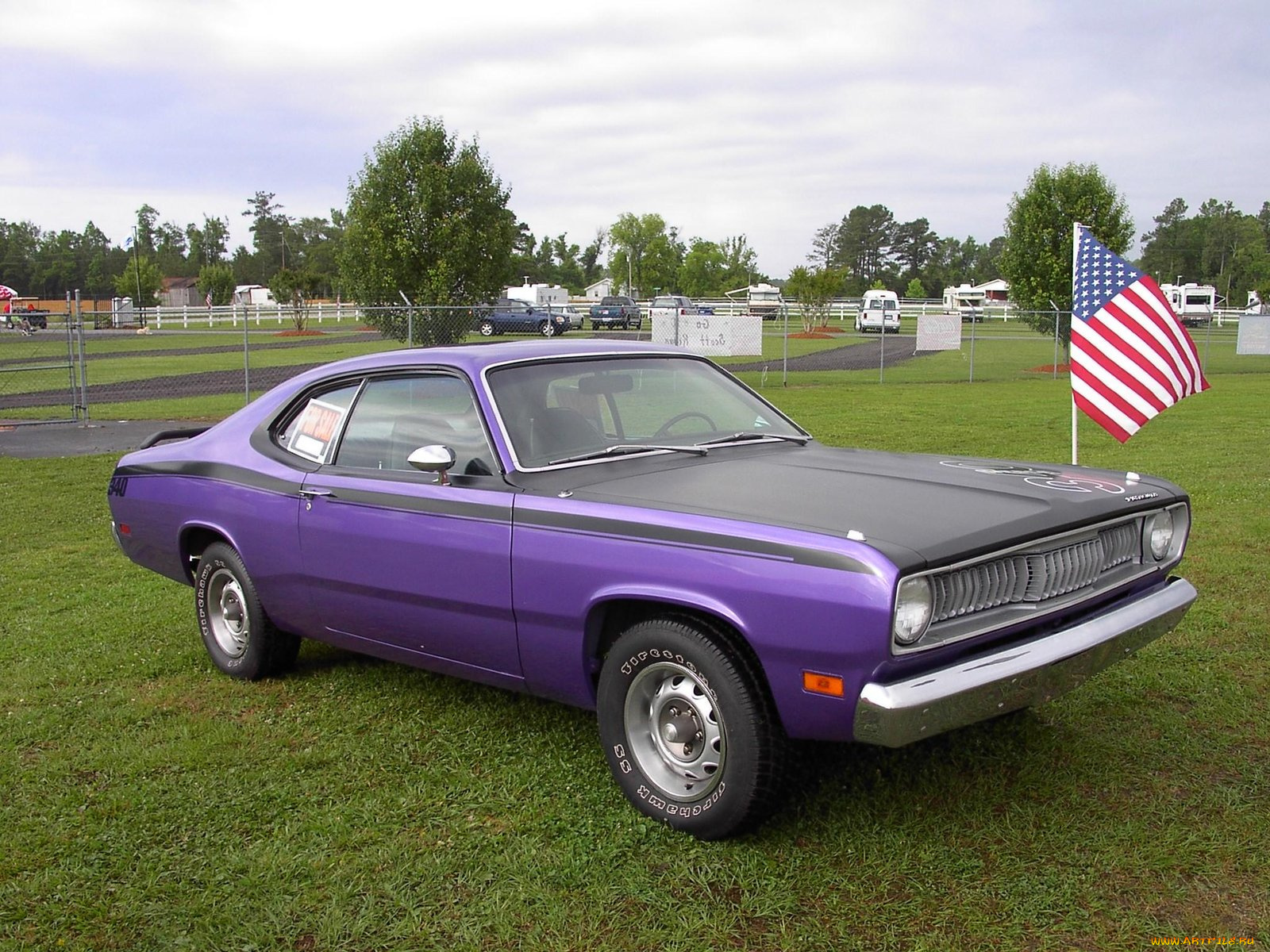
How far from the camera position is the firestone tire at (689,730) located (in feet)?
11.1

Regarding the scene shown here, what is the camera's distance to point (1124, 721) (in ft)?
15.0

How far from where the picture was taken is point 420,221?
2375 centimetres

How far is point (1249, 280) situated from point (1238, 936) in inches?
4507

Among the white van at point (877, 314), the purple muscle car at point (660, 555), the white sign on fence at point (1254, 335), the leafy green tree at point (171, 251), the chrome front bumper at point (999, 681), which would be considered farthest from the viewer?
the leafy green tree at point (171, 251)

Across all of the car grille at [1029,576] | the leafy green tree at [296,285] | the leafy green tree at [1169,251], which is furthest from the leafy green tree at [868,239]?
the car grille at [1029,576]

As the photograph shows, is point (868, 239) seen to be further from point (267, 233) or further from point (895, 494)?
point (895, 494)

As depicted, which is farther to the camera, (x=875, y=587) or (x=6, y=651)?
(x=6, y=651)

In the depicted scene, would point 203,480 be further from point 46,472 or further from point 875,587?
point 46,472

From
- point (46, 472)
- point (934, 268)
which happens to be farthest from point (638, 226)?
point (46, 472)

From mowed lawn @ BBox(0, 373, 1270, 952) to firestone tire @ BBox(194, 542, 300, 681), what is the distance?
0.35 ft

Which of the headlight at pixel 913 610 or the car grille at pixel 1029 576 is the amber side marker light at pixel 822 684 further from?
the car grille at pixel 1029 576

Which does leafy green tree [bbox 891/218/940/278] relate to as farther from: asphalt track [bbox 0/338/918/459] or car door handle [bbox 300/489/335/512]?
car door handle [bbox 300/489/335/512]

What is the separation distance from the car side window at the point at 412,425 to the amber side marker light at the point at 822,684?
1547 millimetres

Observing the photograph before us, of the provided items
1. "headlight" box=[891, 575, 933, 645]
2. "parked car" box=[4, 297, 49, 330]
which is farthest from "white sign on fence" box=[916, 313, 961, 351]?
"headlight" box=[891, 575, 933, 645]
